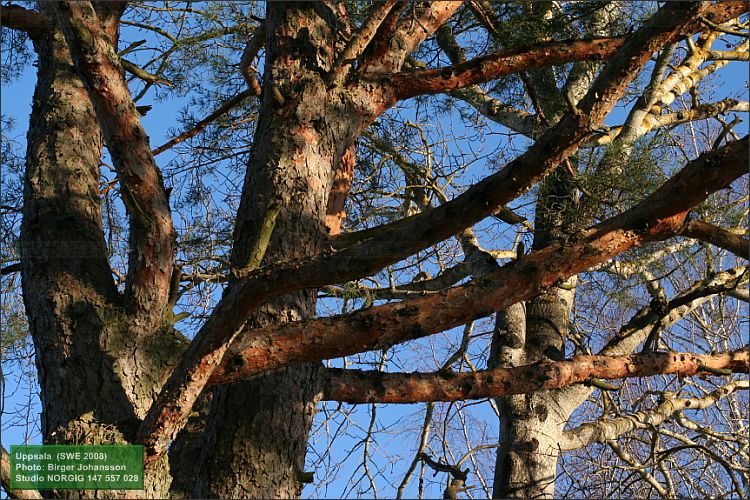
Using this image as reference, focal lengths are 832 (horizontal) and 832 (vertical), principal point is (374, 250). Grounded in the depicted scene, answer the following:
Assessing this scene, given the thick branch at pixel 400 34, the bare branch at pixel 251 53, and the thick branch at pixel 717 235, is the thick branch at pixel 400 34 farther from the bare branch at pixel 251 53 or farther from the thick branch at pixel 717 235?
the thick branch at pixel 717 235

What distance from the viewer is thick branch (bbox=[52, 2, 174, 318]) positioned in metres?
2.49

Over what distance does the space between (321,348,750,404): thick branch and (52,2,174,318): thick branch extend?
0.66m

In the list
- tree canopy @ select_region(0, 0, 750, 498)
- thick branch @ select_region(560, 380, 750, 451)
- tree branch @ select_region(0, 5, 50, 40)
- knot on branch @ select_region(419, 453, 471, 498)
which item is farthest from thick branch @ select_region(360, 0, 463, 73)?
thick branch @ select_region(560, 380, 750, 451)

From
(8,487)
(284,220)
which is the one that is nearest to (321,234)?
(284,220)

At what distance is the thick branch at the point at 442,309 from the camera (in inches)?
92.0

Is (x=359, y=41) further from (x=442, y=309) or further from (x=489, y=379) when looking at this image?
(x=489, y=379)

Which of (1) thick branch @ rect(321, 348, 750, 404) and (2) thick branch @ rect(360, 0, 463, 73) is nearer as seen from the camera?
(1) thick branch @ rect(321, 348, 750, 404)

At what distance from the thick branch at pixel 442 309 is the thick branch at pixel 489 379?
37 cm

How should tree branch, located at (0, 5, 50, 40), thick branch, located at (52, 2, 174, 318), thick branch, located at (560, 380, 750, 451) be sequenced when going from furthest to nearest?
thick branch, located at (560, 380, 750, 451) < tree branch, located at (0, 5, 50, 40) < thick branch, located at (52, 2, 174, 318)

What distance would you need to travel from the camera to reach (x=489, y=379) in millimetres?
2852

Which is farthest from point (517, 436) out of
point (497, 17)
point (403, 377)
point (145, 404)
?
point (145, 404)

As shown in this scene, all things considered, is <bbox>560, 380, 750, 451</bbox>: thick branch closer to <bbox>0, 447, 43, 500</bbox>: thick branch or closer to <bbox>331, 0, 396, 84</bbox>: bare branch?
Result: <bbox>331, 0, 396, 84</bbox>: bare branch

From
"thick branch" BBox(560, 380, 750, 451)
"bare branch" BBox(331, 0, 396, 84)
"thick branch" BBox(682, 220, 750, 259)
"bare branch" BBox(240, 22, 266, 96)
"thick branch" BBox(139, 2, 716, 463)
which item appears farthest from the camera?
"thick branch" BBox(560, 380, 750, 451)

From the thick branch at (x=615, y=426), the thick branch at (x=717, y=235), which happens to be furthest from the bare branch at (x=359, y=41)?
the thick branch at (x=615, y=426)
